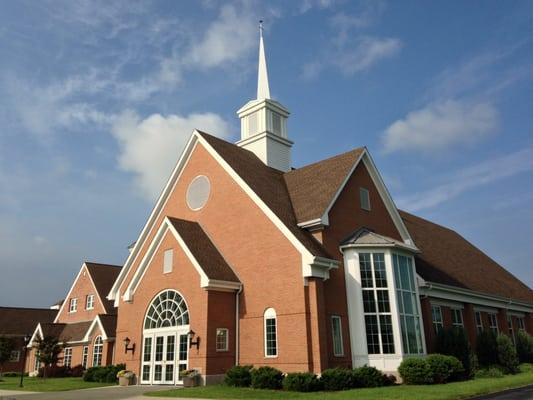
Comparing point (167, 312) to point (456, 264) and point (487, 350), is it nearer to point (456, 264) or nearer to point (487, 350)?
point (487, 350)

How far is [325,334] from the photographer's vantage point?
20859 mm

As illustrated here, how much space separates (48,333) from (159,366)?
21.9 meters

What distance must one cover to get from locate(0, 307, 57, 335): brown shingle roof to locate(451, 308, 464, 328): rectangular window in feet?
135

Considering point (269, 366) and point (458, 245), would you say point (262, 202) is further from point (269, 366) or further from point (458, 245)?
point (458, 245)

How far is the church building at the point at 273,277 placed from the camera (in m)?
21.7

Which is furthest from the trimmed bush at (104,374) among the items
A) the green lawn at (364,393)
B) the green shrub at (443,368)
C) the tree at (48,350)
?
the green shrub at (443,368)

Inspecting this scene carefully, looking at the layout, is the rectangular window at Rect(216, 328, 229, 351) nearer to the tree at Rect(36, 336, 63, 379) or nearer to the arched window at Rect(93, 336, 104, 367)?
the tree at Rect(36, 336, 63, 379)

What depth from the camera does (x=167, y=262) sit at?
25.0m

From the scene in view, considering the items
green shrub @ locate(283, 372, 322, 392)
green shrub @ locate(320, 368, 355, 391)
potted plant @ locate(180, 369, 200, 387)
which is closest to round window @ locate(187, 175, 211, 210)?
potted plant @ locate(180, 369, 200, 387)

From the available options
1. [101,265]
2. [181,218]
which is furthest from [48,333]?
[181,218]

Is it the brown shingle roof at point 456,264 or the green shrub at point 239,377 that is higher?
the brown shingle roof at point 456,264

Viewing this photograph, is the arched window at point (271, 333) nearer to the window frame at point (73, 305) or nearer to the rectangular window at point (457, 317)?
the rectangular window at point (457, 317)

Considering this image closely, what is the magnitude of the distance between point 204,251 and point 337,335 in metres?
7.80

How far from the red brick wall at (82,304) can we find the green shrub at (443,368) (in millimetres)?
28185
